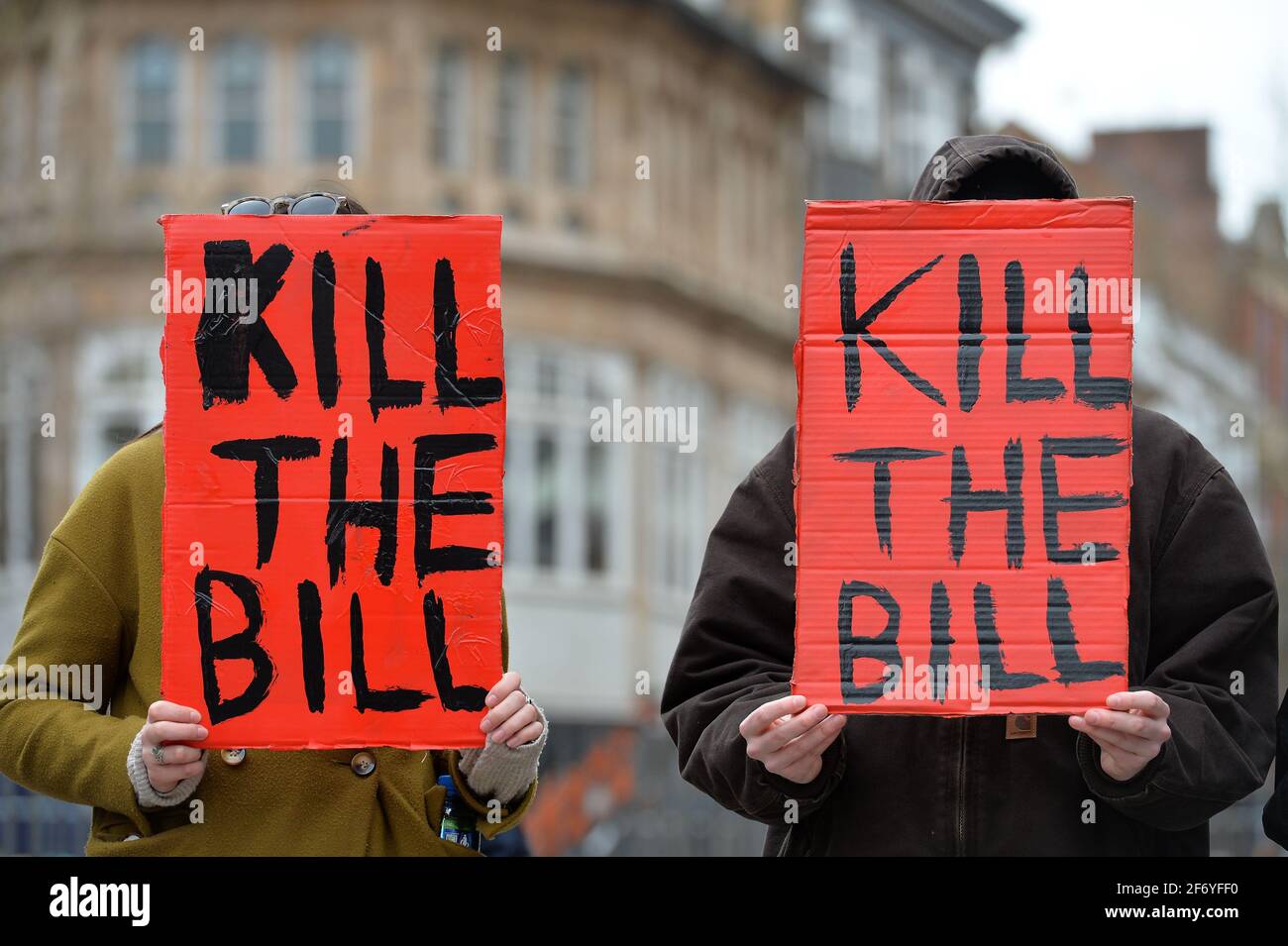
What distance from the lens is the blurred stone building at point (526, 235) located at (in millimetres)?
22156

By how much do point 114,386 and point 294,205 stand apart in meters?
19.2

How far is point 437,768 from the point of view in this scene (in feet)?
12.6

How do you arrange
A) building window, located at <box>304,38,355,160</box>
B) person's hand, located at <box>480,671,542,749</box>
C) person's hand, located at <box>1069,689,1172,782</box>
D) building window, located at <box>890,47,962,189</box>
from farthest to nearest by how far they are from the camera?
1. building window, located at <box>890,47,962,189</box>
2. building window, located at <box>304,38,355,160</box>
3. person's hand, located at <box>480,671,542,749</box>
4. person's hand, located at <box>1069,689,1172,782</box>

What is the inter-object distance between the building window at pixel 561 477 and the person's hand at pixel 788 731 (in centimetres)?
1978

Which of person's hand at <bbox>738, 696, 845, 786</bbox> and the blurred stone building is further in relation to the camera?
the blurred stone building

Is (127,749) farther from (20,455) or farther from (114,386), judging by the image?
(20,455)

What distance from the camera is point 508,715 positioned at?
353 cm

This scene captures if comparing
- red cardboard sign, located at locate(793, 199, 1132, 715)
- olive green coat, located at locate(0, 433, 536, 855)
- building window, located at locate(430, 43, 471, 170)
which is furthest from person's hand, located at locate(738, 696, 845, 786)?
building window, located at locate(430, 43, 471, 170)

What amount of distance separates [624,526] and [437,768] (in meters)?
20.1

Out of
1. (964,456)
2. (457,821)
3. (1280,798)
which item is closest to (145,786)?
(457,821)

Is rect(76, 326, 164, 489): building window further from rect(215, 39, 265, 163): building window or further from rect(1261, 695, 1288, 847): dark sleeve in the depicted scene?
rect(1261, 695, 1288, 847): dark sleeve

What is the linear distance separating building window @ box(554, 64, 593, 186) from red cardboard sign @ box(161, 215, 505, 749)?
21.3 m

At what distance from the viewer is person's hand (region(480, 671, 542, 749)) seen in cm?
352
